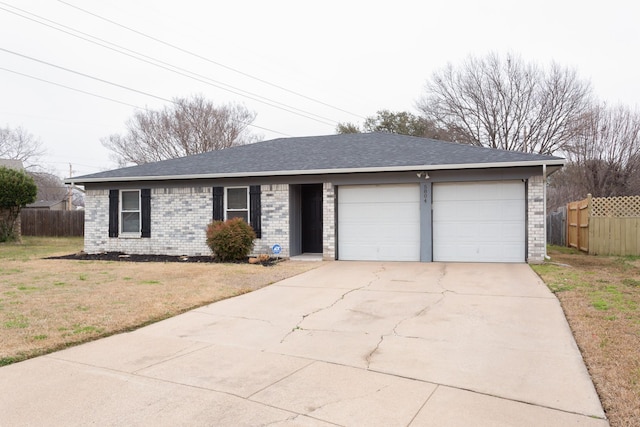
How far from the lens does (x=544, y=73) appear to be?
84.9ft

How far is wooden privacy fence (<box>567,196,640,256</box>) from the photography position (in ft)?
Answer: 46.4

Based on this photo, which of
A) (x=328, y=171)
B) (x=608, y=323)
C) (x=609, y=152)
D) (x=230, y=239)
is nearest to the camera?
(x=608, y=323)

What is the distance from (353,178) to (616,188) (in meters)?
15.5

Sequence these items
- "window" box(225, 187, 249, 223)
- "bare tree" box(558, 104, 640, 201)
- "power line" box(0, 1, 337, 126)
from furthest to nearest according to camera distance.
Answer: "bare tree" box(558, 104, 640, 201) < "power line" box(0, 1, 337, 126) < "window" box(225, 187, 249, 223)

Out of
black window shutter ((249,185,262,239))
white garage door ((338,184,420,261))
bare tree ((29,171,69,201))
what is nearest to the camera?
white garage door ((338,184,420,261))

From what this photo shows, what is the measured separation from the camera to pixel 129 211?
15.0 m

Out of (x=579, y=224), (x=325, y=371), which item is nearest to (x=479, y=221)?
(x=579, y=224)

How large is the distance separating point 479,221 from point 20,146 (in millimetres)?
42129

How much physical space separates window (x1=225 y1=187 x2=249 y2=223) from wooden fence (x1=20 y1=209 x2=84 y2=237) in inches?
637

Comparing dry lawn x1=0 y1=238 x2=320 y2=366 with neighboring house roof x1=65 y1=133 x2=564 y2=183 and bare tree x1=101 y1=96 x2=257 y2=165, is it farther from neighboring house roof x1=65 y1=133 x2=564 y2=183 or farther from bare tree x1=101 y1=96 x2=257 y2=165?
bare tree x1=101 y1=96 x2=257 y2=165

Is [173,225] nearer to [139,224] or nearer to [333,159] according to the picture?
[139,224]

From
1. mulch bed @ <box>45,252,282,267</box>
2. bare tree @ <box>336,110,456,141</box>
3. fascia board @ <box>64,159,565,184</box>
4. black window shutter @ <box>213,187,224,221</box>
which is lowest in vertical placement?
mulch bed @ <box>45,252,282,267</box>

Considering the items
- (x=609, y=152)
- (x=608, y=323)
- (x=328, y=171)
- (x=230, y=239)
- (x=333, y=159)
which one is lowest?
(x=608, y=323)

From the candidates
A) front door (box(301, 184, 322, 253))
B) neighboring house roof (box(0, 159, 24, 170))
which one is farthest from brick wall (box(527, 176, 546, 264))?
neighboring house roof (box(0, 159, 24, 170))
